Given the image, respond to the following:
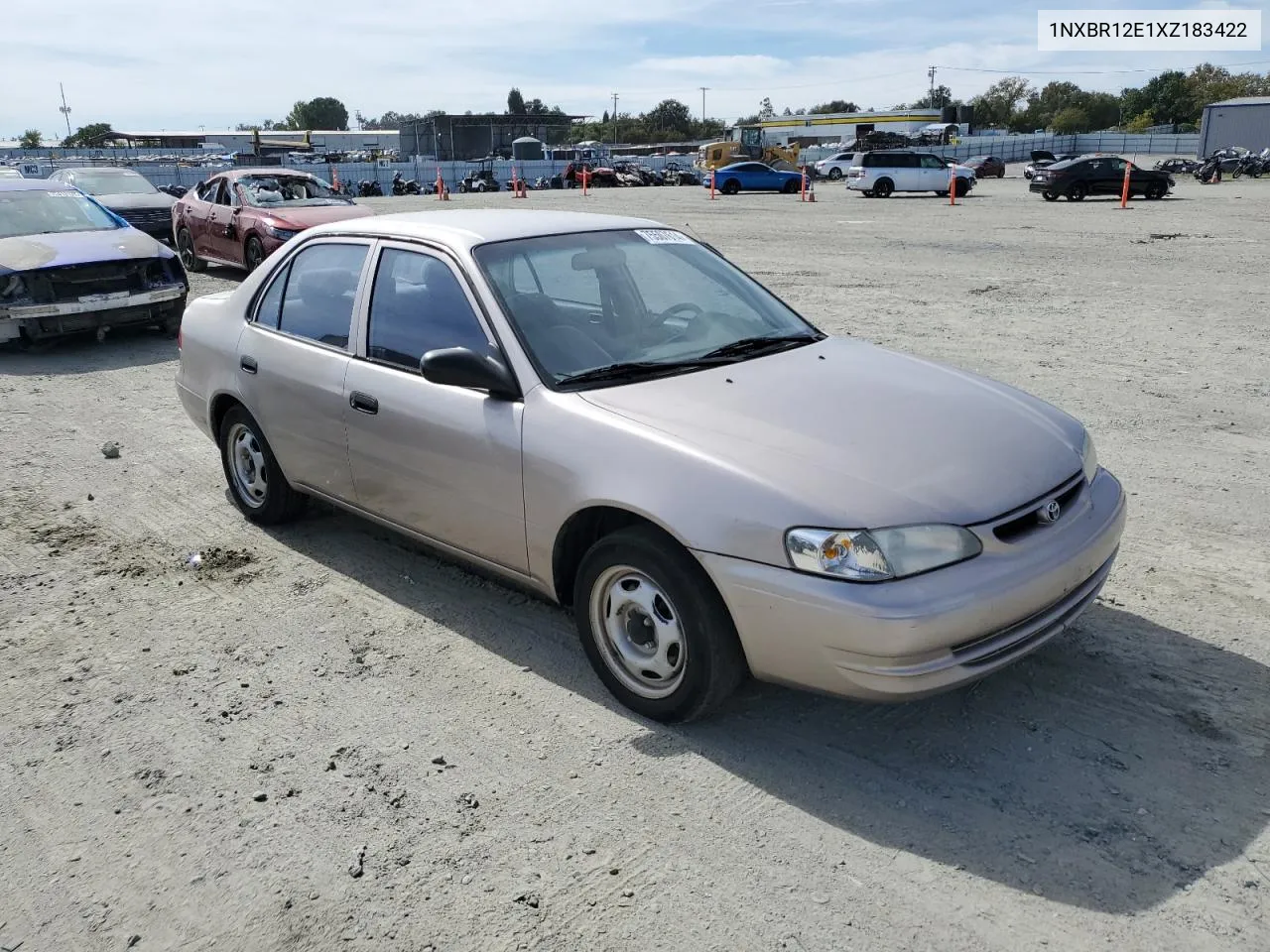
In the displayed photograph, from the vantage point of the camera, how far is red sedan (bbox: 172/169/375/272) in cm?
1411

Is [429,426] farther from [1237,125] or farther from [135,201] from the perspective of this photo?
[1237,125]

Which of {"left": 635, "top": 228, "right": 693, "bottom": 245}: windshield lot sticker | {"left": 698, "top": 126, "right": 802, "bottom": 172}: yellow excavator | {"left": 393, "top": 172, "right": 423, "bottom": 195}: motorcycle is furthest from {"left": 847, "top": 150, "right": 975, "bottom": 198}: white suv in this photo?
{"left": 635, "top": 228, "right": 693, "bottom": 245}: windshield lot sticker

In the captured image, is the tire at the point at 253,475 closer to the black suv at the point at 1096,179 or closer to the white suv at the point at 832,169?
the black suv at the point at 1096,179

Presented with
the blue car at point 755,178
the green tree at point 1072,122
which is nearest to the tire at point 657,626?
the blue car at point 755,178

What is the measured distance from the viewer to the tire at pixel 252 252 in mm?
14180

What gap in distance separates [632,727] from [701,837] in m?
0.64

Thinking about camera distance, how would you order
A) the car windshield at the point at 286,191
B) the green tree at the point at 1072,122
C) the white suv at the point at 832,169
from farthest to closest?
the green tree at the point at 1072,122
the white suv at the point at 832,169
the car windshield at the point at 286,191

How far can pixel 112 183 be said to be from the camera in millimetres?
18391

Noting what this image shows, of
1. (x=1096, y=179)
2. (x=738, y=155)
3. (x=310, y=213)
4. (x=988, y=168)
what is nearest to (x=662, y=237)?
(x=310, y=213)

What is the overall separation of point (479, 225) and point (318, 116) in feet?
640

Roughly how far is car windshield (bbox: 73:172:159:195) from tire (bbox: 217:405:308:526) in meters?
15.0

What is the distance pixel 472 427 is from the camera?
3.87m

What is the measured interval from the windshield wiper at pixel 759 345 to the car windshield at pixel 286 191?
12163mm

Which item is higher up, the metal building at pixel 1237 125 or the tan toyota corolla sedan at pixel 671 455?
the metal building at pixel 1237 125
